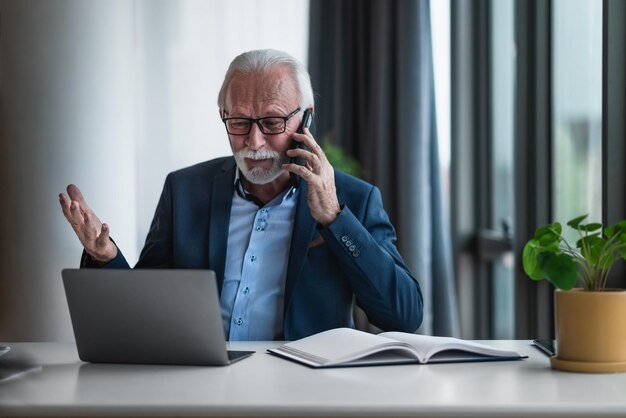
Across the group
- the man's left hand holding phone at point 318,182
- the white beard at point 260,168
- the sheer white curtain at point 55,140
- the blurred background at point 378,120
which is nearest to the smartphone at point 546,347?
the man's left hand holding phone at point 318,182

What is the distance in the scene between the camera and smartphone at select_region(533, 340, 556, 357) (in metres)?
1.67

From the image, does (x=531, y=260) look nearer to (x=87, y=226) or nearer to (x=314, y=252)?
(x=314, y=252)

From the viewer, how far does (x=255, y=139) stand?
7.18 ft

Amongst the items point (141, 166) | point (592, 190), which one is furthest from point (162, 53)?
point (592, 190)

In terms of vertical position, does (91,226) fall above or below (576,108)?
below

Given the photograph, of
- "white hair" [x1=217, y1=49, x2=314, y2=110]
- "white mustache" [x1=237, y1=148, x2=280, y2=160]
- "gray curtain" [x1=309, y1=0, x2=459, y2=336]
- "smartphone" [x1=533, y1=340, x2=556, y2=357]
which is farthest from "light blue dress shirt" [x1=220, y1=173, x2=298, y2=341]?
"gray curtain" [x1=309, y1=0, x2=459, y2=336]

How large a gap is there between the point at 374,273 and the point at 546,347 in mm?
462

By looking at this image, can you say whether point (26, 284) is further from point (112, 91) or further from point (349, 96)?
point (349, 96)

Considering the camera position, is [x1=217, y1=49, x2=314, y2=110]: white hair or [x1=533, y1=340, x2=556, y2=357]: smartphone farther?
[x1=217, y1=49, x2=314, y2=110]: white hair

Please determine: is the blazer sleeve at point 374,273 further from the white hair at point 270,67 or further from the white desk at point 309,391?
the white desk at point 309,391

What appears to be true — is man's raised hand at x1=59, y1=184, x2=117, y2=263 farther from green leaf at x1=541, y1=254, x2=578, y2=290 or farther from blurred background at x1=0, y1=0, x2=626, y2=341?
green leaf at x1=541, y1=254, x2=578, y2=290

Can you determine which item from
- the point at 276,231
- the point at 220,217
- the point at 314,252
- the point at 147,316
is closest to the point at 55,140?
the point at 220,217

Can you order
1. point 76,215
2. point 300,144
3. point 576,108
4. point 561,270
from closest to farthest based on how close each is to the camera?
point 561,270 < point 76,215 < point 300,144 < point 576,108

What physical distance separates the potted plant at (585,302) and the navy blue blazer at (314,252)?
59 centimetres
